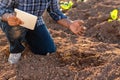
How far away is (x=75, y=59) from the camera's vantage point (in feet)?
9.63

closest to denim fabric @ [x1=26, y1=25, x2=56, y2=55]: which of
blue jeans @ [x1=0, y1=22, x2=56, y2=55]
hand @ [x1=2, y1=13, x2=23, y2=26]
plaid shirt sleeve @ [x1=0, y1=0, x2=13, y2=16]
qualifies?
blue jeans @ [x1=0, y1=22, x2=56, y2=55]

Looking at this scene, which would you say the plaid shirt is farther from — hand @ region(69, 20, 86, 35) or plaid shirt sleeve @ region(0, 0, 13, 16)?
hand @ region(69, 20, 86, 35)

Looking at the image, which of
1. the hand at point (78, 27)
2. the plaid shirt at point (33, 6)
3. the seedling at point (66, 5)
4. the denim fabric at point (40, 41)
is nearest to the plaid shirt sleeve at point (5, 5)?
the plaid shirt at point (33, 6)

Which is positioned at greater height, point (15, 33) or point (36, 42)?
point (15, 33)

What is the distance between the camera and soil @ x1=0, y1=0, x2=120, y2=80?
2684 mm

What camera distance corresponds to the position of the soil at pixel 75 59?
268 cm

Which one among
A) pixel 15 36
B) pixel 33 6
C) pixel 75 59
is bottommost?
pixel 75 59

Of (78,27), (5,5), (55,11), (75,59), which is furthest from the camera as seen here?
(55,11)

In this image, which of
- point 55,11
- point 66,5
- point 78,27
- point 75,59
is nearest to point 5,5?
point 55,11

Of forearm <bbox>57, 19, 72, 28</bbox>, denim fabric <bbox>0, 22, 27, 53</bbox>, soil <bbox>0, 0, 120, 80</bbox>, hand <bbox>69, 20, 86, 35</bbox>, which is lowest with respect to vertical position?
soil <bbox>0, 0, 120, 80</bbox>

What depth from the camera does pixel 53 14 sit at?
306cm

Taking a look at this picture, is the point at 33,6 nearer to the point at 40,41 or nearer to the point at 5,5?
the point at 5,5

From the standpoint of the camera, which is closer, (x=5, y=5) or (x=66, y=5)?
(x=5, y=5)

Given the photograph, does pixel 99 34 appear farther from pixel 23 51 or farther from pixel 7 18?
pixel 7 18
